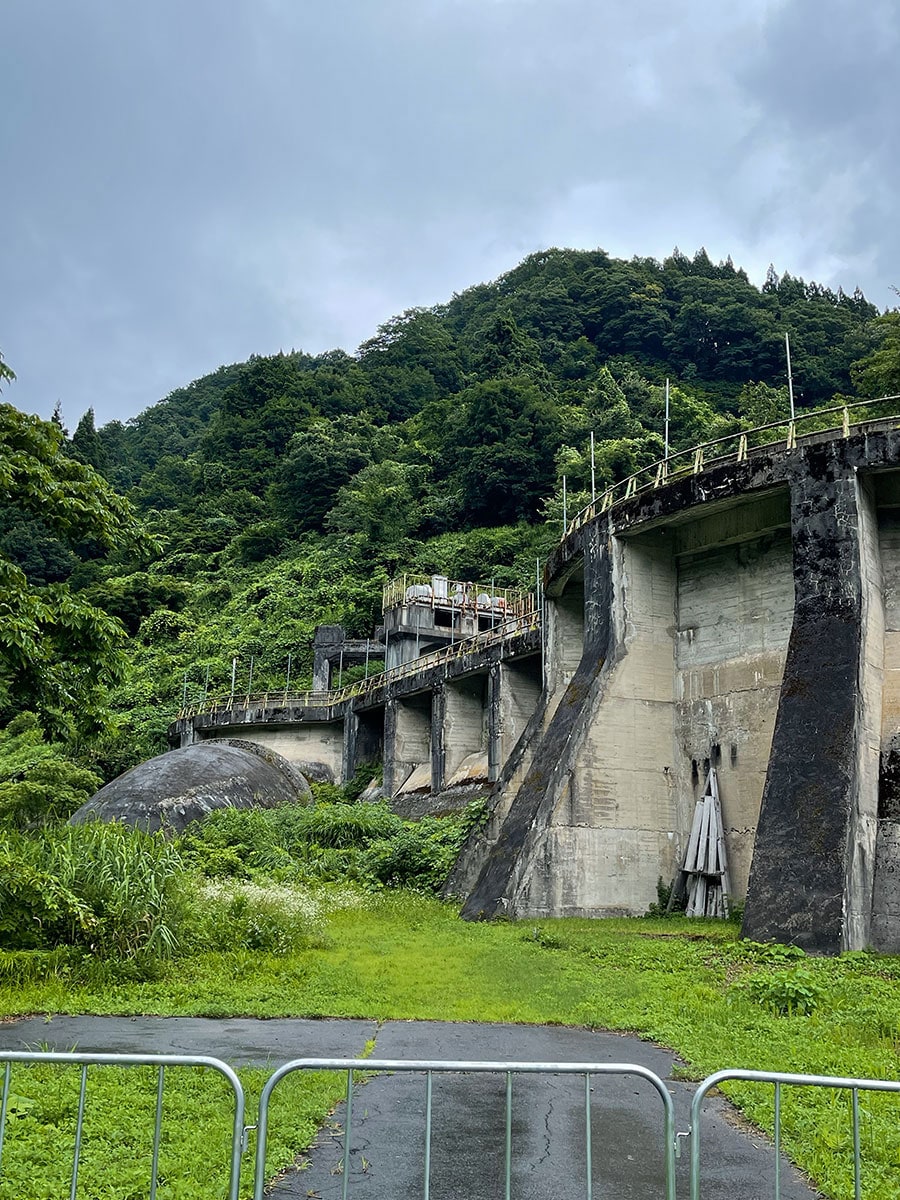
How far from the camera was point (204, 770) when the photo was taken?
1134 inches

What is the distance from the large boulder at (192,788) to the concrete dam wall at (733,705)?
7.76m

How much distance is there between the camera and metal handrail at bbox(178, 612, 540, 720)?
3069 centimetres

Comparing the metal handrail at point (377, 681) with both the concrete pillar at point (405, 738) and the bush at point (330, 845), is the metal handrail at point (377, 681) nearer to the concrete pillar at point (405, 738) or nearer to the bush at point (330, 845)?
the concrete pillar at point (405, 738)

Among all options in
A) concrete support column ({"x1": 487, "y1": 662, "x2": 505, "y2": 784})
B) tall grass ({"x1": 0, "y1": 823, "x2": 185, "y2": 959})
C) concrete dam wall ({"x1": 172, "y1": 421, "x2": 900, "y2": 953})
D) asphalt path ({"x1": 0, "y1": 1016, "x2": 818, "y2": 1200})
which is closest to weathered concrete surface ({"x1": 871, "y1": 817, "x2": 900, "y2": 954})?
concrete dam wall ({"x1": 172, "y1": 421, "x2": 900, "y2": 953})

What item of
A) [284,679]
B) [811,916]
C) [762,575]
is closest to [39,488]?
[811,916]

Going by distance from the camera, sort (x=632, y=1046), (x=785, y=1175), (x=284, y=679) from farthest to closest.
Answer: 1. (x=284, y=679)
2. (x=632, y=1046)
3. (x=785, y=1175)

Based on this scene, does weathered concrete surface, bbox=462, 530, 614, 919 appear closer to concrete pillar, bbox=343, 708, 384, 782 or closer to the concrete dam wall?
the concrete dam wall

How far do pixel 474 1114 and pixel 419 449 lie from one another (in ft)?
204

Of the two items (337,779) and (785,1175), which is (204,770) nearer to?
(337,779)

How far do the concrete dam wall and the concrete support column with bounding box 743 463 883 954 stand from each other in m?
0.03

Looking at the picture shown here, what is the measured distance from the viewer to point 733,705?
790 inches

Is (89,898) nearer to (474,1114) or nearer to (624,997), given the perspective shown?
(624,997)

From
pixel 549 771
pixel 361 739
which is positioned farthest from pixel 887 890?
pixel 361 739

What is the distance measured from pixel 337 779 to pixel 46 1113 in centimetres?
3395
